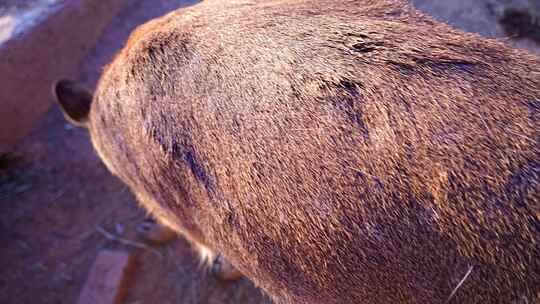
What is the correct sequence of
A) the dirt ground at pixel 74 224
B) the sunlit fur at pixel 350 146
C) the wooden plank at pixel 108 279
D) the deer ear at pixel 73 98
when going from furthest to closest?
the dirt ground at pixel 74 224 < the wooden plank at pixel 108 279 < the deer ear at pixel 73 98 < the sunlit fur at pixel 350 146

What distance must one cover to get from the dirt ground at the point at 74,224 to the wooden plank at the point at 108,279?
86mm

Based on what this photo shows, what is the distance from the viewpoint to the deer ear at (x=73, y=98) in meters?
2.17

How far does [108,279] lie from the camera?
279 cm

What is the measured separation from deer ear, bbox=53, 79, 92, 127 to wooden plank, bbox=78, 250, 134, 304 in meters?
1.07

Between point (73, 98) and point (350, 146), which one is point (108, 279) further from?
point (350, 146)

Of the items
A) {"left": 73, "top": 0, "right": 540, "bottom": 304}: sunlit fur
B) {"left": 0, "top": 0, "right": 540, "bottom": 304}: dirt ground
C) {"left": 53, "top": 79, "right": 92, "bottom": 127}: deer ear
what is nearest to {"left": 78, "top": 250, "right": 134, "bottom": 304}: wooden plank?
{"left": 0, "top": 0, "right": 540, "bottom": 304}: dirt ground

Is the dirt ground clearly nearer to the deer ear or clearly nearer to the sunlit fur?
the deer ear

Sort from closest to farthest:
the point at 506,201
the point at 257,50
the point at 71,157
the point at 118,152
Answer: the point at 506,201, the point at 257,50, the point at 118,152, the point at 71,157

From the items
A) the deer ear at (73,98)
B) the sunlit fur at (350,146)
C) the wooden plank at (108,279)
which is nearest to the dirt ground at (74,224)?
the wooden plank at (108,279)

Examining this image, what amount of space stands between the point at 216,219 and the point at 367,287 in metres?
0.56

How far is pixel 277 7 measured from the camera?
1.71 metres

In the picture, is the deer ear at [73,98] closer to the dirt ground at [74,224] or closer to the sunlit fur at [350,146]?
the sunlit fur at [350,146]

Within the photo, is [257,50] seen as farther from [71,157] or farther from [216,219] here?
[71,157]

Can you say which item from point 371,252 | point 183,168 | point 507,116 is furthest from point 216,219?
point 507,116
